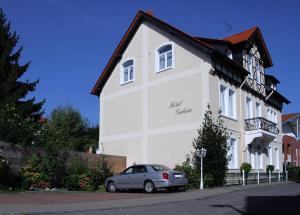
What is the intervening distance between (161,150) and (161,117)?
226 cm

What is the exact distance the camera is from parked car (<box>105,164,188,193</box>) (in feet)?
71.6

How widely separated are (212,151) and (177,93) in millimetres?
5520

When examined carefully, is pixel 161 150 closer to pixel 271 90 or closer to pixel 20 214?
pixel 271 90

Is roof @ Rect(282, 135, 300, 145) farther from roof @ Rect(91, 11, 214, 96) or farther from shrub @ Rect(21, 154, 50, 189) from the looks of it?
shrub @ Rect(21, 154, 50, 189)

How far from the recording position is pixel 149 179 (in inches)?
880

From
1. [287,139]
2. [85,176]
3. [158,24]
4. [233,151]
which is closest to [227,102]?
[233,151]

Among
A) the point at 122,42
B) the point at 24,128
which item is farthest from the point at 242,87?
the point at 24,128

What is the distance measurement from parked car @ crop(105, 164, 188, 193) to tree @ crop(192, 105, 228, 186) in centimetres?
311

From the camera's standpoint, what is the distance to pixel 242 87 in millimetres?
33000

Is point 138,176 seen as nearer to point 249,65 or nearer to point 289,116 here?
point 249,65

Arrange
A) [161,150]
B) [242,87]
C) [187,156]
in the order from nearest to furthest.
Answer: [187,156] < [161,150] < [242,87]

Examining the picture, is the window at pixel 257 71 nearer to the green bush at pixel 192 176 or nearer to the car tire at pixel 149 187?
the green bush at pixel 192 176

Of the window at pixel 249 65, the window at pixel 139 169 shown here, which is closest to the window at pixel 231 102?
the window at pixel 249 65

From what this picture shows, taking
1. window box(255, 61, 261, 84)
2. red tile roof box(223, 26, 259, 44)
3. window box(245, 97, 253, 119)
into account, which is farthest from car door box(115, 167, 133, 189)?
window box(255, 61, 261, 84)
